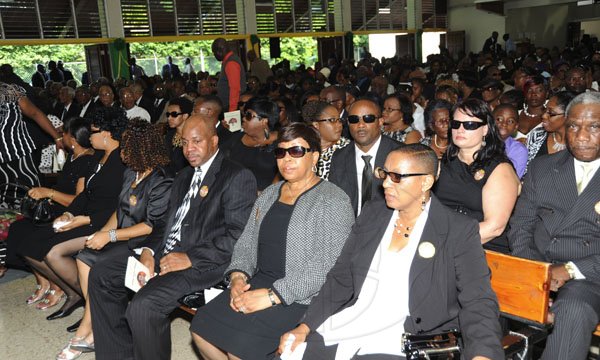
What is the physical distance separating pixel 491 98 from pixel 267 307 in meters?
5.09

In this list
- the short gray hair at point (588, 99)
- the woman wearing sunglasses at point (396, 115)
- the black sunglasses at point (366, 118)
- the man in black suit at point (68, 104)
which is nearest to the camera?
the short gray hair at point (588, 99)

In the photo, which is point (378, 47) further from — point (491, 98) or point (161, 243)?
point (161, 243)

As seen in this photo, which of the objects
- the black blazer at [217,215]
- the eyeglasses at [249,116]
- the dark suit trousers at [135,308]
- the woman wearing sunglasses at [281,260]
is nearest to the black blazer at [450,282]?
the woman wearing sunglasses at [281,260]

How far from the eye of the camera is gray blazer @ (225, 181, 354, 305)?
2.99 m

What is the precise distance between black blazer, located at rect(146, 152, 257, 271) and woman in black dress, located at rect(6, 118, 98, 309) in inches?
64.5

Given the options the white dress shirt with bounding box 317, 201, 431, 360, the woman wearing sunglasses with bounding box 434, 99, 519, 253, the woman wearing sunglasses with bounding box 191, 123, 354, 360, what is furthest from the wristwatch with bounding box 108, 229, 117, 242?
the woman wearing sunglasses with bounding box 434, 99, 519, 253

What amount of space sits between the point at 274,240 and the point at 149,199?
4.29 ft

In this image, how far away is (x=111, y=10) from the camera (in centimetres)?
1716

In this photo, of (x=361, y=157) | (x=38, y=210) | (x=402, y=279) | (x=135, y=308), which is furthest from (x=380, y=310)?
(x=38, y=210)

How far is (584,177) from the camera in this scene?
122 inches

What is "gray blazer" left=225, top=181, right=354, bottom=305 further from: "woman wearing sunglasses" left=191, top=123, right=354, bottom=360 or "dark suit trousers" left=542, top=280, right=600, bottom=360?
"dark suit trousers" left=542, top=280, right=600, bottom=360

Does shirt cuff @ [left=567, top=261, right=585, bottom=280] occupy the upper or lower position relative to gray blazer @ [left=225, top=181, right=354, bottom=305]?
lower

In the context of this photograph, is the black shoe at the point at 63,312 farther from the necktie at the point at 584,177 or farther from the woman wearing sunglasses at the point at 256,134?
the necktie at the point at 584,177

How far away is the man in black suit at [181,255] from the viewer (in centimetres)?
341
